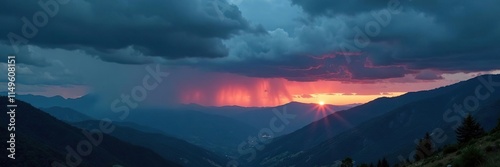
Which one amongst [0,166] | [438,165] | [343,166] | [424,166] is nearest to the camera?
[438,165]

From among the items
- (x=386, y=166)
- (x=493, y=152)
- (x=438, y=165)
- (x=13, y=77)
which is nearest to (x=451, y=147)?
(x=438, y=165)

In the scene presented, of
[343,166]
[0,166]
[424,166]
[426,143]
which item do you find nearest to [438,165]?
[424,166]

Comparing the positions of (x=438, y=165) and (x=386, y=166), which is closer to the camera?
(x=438, y=165)

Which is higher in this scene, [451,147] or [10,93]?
[10,93]

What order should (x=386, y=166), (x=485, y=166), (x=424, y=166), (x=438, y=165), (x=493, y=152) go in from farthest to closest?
(x=386, y=166)
(x=424, y=166)
(x=438, y=165)
(x=493, y=152)
(x=485, y=166)

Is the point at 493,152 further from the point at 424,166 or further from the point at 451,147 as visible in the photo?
the point at 451,147

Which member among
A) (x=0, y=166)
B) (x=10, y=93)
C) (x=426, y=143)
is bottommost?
(x=0, y=166)

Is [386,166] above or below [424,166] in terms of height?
below

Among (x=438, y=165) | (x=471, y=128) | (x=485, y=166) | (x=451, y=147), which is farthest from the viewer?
(x=471, y=128)

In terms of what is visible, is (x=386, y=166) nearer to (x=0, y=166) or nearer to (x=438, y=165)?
(x=438, y=165)
